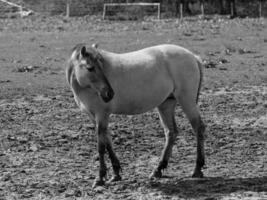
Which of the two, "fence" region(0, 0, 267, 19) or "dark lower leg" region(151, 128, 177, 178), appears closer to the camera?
"dark lower leg" region(151, 128, 177, 178)

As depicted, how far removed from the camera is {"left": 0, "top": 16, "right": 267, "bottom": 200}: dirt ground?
306 inches

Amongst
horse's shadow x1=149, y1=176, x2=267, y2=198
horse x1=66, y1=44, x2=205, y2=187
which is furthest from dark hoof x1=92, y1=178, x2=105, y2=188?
horse's shadow x1=149, y1=176, x2=267, y2=198

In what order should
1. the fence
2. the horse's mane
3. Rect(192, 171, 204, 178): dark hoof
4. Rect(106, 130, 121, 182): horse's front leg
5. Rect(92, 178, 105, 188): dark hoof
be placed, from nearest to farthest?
1. the horse's mane
2. Rect(92, 178, 105, 188): dark hoof
3. Rect(106, 130, 121, 182): horse's front leg
4. Rect(192, 171, 204, 178): dark hoof
5. the fence

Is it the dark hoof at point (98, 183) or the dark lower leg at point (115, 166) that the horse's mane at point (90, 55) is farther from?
the dark hoof at point (98, 183)

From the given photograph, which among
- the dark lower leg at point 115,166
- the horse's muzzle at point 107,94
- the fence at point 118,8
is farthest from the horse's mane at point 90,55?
Answer: the fence at point 118,8

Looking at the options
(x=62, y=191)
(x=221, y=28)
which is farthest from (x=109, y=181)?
(x=221, y=28)

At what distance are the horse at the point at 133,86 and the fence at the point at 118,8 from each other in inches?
1214

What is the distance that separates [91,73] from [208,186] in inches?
68.3

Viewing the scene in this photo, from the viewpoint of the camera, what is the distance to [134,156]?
30.6 feet

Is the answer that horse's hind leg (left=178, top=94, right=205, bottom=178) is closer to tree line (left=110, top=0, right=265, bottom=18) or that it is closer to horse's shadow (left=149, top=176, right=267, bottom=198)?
horse's shadow (left=149, top=176, right=267, bottom=198)

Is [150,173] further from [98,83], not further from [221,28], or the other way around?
[221,28]

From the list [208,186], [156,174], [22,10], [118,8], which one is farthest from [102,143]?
[22,10]

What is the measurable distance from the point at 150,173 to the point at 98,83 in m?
1.49

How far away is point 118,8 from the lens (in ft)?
138
